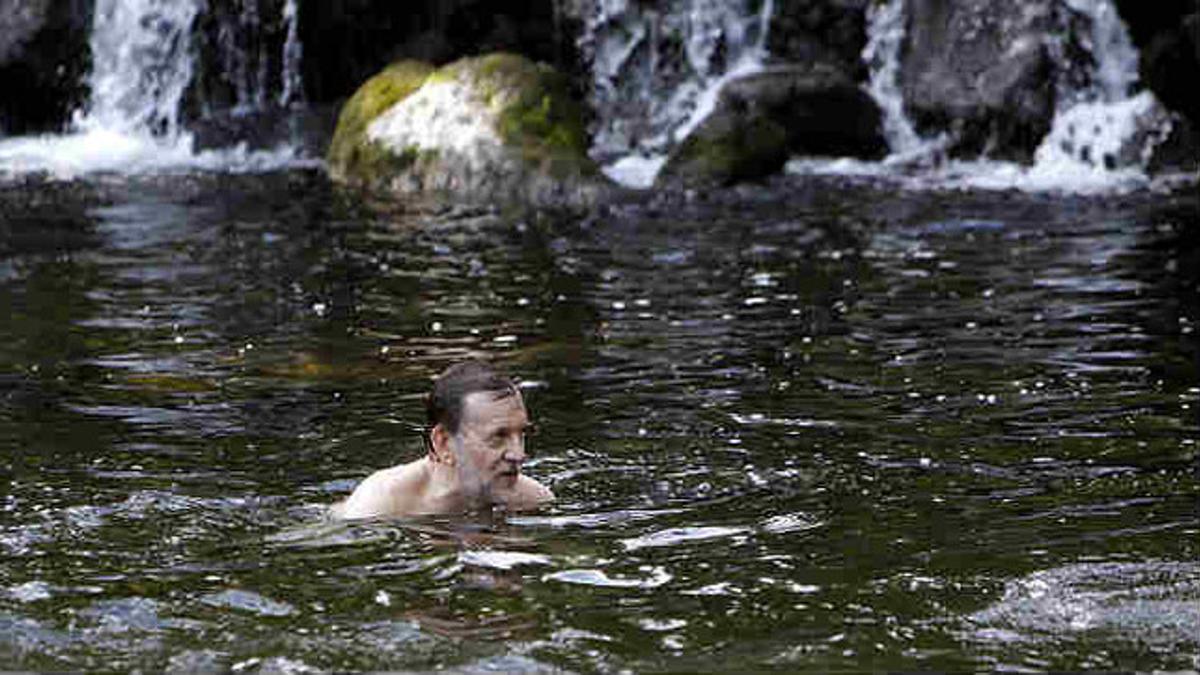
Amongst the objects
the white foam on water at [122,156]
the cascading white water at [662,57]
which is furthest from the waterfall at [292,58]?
the cascading white water at [662,57]

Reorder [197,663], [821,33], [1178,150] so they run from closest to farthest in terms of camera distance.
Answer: [197,663], [1178,150], [821,33]

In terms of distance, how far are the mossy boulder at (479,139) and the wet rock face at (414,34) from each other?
418 centimetres

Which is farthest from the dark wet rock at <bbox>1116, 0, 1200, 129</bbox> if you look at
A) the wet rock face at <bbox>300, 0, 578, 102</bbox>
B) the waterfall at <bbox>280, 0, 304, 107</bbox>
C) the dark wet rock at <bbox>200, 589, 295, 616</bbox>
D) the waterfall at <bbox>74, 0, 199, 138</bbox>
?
the dark wet rock at <bbox>200, 589, 295, 616</bbox>

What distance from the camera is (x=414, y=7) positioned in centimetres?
2894

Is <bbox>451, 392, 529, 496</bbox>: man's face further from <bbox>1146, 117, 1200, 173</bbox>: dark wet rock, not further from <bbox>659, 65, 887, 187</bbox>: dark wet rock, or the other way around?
<bbox>1146, 117, 1200, 173</bbox>: dark wet rock

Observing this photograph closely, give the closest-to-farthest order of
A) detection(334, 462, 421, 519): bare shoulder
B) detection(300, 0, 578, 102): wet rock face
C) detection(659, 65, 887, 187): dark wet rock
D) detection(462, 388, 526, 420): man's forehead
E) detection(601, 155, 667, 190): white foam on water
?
detection(462, 388, 526, 420): man's forehead
detection(334, 462, 421, 519): bare shoulder
detection(601, 155, 667, 190): white foam on water
detection(659, 65, 887, 187): dark wet rock
detection(300, 0, 578, 102): wet rock face

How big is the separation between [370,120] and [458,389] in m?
15.4

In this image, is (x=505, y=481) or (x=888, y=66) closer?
(x=505, y=481)

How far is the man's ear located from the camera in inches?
362

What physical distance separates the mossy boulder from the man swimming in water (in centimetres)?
1256

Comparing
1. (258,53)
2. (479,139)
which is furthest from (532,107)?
(258,53)

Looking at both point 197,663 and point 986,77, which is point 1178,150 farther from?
point 197,663

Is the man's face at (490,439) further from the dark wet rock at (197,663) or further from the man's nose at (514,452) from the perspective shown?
the dark wet rock at (197,663)

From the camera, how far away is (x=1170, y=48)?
70.9ft
